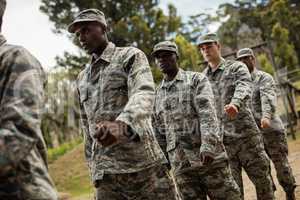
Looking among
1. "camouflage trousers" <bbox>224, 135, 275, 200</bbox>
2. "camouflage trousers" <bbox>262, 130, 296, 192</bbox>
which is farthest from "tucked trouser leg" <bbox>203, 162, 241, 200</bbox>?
"camouflage trousers" <bbox>262, 130, 296, 192</bbox>

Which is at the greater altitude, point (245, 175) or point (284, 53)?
point (284, 53)

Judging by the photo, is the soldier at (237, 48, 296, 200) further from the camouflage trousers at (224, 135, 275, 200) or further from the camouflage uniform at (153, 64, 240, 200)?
the camouflage uniform at (153, 64, 240, 200)

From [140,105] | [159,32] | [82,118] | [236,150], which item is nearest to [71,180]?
[159,32]

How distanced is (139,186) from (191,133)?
139 cm

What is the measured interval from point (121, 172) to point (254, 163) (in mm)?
2636

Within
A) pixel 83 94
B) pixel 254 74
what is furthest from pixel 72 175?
pixel 83 94

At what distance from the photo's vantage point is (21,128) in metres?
1.70

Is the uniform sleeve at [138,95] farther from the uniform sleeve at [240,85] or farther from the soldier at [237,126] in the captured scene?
the soldier at [237,126]

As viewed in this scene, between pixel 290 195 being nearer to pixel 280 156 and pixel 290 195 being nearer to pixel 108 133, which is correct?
pixel 280 156

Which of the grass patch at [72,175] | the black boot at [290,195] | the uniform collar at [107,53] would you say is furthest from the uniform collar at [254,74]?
the grass patch at [72,175]

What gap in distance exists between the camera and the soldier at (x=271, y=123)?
20.6 ft

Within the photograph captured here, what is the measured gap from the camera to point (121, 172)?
3170 millimetres

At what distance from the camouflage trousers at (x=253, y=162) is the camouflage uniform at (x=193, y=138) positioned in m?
0.95

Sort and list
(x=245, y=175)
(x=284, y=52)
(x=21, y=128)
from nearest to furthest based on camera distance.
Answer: (x=21, y=128), (x=245, y=175), (x=284, y=52)
